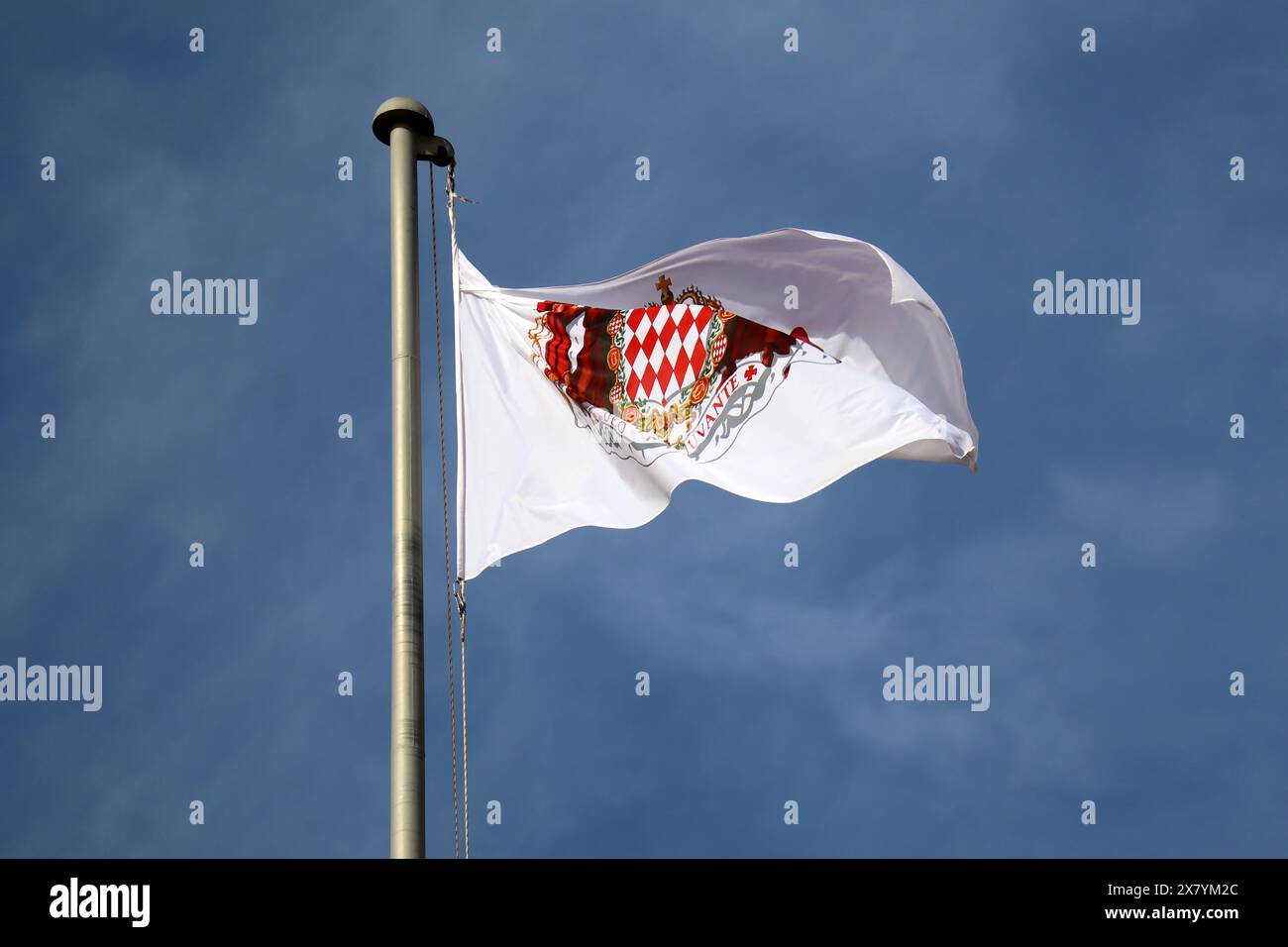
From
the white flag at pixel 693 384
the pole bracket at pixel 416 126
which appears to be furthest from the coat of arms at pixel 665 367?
the pole bracket at pixel 416 126

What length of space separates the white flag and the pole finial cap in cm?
227

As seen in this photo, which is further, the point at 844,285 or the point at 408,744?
the point at 844,285

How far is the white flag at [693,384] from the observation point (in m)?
18.5

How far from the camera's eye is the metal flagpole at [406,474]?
1482cm

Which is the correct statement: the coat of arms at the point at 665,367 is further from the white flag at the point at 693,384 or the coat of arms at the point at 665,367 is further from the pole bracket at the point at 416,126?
the pole bracket at the point at 416,126

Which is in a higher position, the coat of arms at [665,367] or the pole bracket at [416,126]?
the pole bracket at [416,126]

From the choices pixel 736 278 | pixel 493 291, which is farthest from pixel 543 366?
pixel 736 278

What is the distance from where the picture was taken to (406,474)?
15836 millimetres

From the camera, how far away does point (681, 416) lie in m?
19.2

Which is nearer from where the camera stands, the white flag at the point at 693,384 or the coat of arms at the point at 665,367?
the white flag at the point at 693,384

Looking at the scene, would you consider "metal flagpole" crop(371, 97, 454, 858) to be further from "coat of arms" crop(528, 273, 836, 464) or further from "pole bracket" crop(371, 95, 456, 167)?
"coat of arms" crop(528, 273, 836, 464)

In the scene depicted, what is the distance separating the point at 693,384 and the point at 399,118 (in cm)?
403
